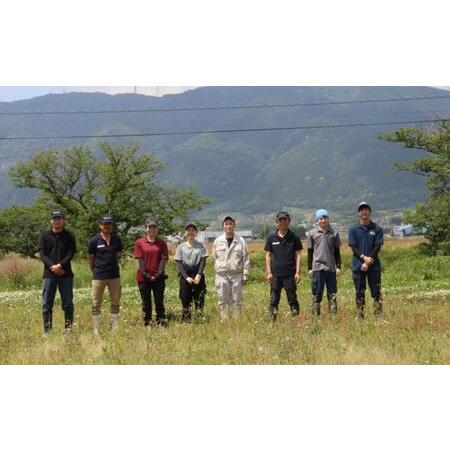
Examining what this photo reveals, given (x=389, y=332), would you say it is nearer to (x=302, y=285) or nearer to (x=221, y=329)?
(x=221, y=329)

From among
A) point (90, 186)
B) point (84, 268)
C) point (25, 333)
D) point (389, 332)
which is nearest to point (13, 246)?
point (90, 186)

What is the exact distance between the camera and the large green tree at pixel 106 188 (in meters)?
32.9

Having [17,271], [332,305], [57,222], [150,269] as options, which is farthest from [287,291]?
[17,271]

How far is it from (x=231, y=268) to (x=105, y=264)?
5.91ft

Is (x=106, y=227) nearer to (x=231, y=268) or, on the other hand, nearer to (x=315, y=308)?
(x=231, y=268)

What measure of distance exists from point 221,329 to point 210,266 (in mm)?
20537

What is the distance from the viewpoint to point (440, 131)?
2855 centimetres

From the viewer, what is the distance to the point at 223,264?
969 centimetres

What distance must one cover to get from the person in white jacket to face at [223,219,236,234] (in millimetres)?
19

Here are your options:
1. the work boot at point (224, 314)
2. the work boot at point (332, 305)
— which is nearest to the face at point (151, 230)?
the work boot at point (224, 314)

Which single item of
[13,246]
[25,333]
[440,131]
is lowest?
[13,246]

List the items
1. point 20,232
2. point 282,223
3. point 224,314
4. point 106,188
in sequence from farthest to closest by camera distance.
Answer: point 20,232 → point 106,188 → point 224,314 → point 282,223

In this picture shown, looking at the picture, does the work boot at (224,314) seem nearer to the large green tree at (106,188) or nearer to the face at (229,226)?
the face at (229,226)

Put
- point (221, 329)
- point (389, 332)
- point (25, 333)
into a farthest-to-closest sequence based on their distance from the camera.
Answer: point (25, 333), point (221, 329), point (389, 332)
